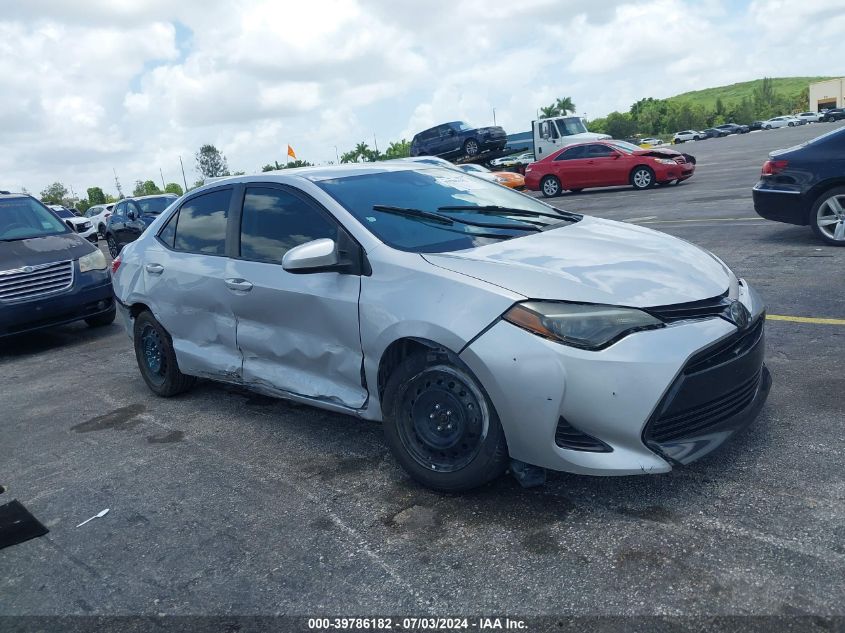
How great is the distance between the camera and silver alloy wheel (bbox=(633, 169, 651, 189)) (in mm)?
19906

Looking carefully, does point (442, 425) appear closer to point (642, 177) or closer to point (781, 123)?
point (642, 177)

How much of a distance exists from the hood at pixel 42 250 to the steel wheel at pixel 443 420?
611cm

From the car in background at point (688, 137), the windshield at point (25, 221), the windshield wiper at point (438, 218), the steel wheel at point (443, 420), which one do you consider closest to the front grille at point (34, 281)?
the windshield at point (25, 221)

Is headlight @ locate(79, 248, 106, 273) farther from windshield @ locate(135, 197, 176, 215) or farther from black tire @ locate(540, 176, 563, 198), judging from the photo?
black tire @ locate(540, 176, 563, 198)

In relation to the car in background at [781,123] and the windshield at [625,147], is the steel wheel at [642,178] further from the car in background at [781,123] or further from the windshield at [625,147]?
the car in background at [781,123]

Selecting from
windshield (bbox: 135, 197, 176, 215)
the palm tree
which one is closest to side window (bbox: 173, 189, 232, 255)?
windshield (bbox: 135, 197, 176, 215)

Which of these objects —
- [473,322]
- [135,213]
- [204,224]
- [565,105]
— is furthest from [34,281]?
[565,105]

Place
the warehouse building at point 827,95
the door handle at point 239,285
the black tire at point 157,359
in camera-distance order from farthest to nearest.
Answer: the warehouse building at point 827,95, the black tire at point 157,359, the door handle at point 239,285

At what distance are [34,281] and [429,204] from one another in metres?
5.57

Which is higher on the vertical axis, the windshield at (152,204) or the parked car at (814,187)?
the windshield at (152,204)

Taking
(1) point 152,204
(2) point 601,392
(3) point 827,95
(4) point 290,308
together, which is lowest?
(2) point 601,392

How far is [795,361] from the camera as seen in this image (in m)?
4.89

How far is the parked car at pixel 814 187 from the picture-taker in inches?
331

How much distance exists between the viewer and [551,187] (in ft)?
72.4
